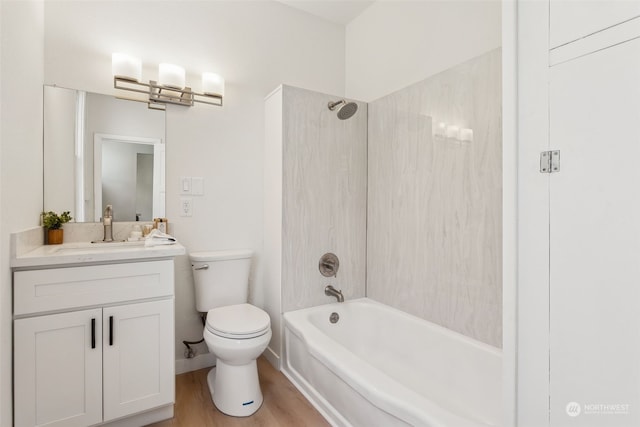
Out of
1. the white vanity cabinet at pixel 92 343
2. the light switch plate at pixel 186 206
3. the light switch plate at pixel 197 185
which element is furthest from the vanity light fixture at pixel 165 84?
the white vanity cabinet at pixel 92 343

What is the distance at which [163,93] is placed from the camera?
205cm

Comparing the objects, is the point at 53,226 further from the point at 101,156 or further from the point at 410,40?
the point at 410,40

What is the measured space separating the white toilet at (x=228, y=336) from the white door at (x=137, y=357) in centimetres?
24

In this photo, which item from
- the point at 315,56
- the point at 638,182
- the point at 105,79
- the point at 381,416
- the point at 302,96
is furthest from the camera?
the point at 315,56

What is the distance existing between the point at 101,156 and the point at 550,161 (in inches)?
88.2

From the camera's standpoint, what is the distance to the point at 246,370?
179 centimetres

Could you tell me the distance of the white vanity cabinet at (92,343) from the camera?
4.46ft

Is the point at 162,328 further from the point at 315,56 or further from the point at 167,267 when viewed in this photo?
the point at 315,56

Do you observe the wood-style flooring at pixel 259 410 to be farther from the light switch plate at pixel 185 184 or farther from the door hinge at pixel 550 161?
the door hinge at pixel 550 161

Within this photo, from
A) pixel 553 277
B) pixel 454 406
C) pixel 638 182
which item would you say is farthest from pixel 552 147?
pixel 454 406

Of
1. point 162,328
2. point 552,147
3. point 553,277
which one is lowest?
point 162,328

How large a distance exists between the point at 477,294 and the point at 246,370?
1.34m

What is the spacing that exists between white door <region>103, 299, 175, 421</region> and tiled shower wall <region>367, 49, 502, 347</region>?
1.44 meters

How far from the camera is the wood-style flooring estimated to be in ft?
5.48
